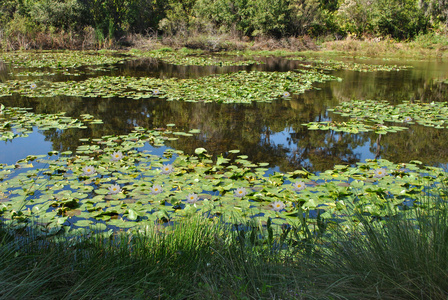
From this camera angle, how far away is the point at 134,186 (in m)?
3.04

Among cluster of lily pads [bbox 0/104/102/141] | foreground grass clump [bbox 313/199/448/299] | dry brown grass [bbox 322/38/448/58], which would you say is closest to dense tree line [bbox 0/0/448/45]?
dry brown grass [bbox 322/38/448/58]

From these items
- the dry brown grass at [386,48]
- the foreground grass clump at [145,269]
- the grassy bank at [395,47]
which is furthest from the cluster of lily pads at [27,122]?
the dry brown grass at [386,48]

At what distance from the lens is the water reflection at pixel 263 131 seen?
4134 mm

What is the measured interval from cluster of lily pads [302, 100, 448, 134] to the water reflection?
0.60 feet

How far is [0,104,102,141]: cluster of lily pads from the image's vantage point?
15.0ft

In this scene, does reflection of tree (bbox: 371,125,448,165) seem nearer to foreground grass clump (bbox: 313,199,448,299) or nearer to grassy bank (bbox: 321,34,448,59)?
foreground grass clump (bbox: 313,199,448,299)

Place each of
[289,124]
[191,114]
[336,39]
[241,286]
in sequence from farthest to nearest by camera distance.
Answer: [336,39]
[191,114]
[289,124]
[241,286]

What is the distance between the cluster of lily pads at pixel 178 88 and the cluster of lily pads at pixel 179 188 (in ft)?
10.6

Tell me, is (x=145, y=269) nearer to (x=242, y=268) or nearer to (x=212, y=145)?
(x=242, y=268)

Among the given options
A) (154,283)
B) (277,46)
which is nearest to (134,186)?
(154,283)

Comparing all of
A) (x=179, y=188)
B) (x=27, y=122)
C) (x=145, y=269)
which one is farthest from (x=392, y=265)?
(x=27, y=122)

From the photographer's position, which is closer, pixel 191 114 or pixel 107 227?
pixel 107 227

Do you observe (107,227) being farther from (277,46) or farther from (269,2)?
(269,2)

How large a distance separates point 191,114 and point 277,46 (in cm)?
1706
